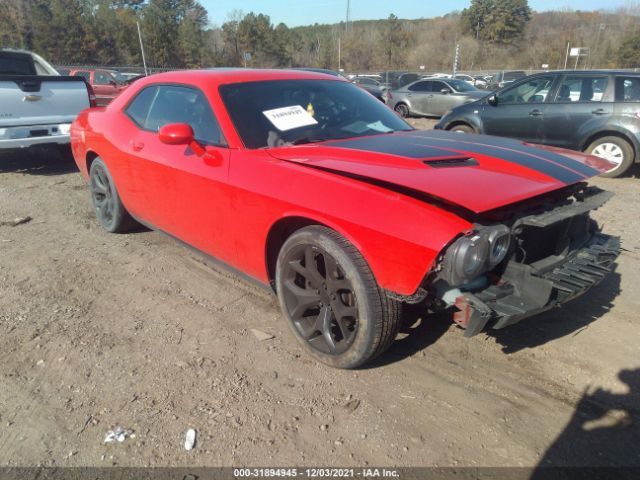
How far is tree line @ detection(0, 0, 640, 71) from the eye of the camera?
45469mm

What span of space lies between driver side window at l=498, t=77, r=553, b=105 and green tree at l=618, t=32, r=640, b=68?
5570 cm

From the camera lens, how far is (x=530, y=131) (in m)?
7.65

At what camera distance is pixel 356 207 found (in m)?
2.25

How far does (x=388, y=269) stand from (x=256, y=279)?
1129mm

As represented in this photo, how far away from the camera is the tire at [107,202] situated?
440 cm

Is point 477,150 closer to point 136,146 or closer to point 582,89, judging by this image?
point 136,146

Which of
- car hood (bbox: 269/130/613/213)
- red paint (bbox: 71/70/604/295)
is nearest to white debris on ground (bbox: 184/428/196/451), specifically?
red paint (bbox: 71/70/604/295)

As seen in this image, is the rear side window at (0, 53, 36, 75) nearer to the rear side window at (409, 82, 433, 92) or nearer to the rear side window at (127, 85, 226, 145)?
the rear side window at (127, 85, 226, 145)

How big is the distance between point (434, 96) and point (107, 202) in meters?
12.4

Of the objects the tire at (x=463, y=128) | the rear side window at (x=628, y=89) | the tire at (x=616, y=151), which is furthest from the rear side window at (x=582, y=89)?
the tire at (x=463, y=128)

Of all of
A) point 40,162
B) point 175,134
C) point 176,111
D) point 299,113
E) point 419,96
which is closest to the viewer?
point 175,134

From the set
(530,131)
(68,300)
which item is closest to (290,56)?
(530,131)

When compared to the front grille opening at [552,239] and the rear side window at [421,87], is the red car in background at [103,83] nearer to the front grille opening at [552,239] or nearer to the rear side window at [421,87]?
the rear side window at [421,87]

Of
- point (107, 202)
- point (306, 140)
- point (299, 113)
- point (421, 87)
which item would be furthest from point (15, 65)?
point (421, 87)
